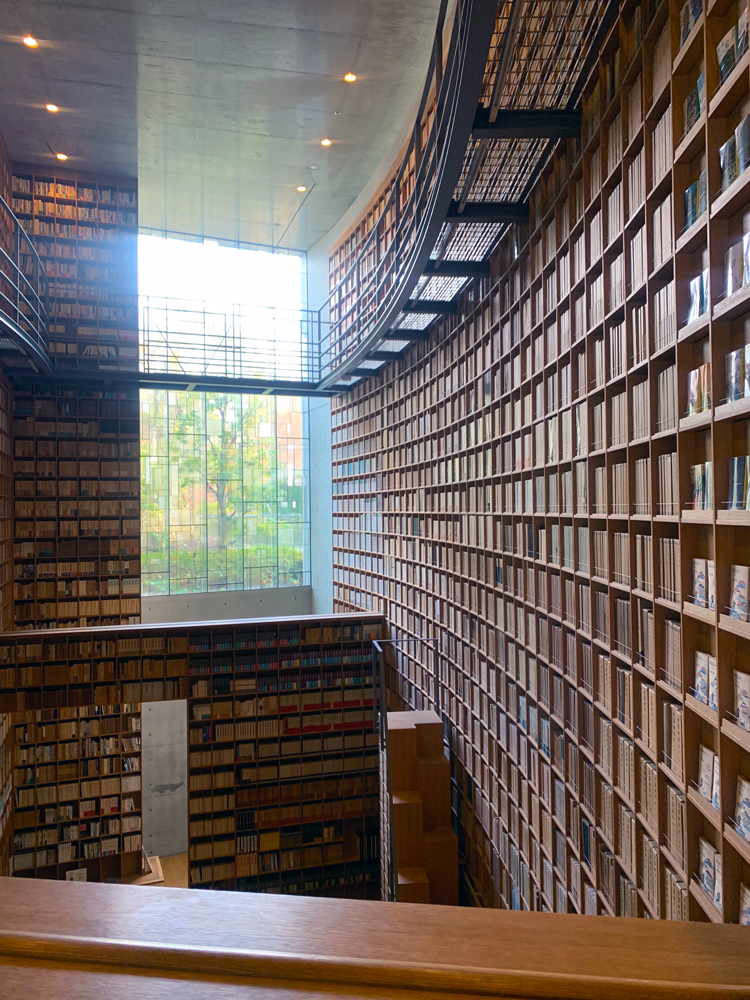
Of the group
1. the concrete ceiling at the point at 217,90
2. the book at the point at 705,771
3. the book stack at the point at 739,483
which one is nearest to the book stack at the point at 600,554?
the book at the point at 705,771

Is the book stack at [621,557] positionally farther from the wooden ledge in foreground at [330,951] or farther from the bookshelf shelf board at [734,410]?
the wooden ledge in foreground at [330,951]

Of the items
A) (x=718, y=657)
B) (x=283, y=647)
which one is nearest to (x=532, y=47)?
(x=718, y=657)

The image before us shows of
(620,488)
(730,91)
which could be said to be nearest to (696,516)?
(620,488)

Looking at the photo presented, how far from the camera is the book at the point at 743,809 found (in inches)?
76.8

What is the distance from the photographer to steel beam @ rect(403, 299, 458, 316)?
545 centimetres

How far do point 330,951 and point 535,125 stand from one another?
11.7 feet

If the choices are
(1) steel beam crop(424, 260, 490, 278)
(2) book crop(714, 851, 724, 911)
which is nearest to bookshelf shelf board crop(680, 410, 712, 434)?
(2) book crop(714, 851, 724, 911)

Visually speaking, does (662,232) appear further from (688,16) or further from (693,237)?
(688,16)

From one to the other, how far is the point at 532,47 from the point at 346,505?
666 centimetres

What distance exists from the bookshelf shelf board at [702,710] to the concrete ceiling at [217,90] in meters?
5.45

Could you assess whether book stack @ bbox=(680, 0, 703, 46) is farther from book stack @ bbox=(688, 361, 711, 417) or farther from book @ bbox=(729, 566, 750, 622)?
book @ bbox=(729, 566, 750, 622)

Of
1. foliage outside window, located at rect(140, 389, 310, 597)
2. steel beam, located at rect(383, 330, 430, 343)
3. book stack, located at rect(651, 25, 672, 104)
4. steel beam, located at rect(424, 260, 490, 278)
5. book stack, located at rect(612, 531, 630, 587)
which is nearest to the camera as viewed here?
book stack, located at rect(651, 25, 672, 104)

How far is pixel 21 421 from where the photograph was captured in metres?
7.49

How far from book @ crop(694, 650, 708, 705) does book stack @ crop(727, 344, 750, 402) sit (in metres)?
0.89
